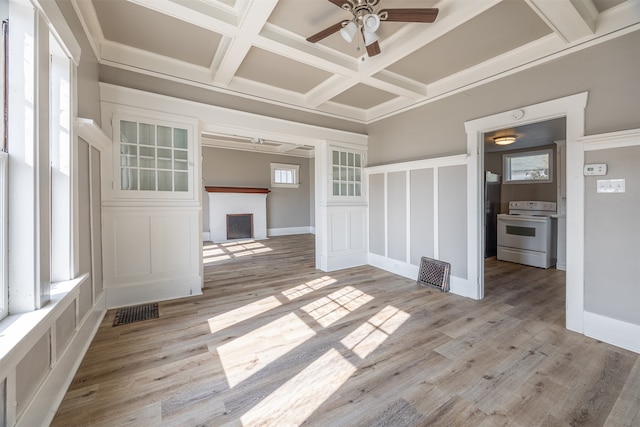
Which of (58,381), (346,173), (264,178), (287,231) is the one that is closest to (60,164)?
(58,381)

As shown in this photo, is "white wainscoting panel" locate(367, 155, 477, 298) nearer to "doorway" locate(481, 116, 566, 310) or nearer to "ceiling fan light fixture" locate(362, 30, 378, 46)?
"doorway" locate(481, 116, 566, 310)

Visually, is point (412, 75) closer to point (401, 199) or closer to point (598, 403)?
point (401, 199)

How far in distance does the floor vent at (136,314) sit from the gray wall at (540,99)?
381cm

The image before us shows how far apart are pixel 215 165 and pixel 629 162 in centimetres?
773

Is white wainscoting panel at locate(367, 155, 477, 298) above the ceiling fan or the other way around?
the other way around

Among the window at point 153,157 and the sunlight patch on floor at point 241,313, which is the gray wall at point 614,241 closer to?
the sunlight patch on floor at point 241,313

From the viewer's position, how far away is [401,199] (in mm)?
4082

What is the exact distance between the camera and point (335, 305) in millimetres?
2951

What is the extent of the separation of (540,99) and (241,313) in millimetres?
3740

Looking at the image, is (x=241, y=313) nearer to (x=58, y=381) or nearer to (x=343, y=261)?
(x=58, y=381)

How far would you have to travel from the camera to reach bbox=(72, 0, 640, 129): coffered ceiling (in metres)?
2.10

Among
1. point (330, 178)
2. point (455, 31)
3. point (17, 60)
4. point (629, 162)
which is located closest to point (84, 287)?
point (17, 60)

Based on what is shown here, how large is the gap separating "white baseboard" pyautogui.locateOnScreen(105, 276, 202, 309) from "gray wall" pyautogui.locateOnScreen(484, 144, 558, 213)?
5827mm

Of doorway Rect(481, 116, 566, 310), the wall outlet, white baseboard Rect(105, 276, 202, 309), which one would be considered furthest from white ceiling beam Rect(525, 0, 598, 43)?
white baseboard Rect(105, 276, 202, 309)
